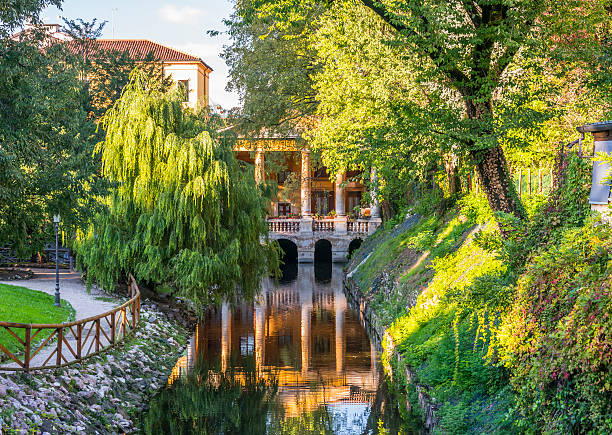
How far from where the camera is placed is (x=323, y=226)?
51.9m

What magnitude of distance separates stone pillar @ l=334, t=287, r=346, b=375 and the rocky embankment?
14.8 feet

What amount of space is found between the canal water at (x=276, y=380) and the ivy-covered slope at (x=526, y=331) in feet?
3.81

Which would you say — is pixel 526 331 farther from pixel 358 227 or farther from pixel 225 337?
pixel 358 227

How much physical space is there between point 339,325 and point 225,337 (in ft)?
14.6

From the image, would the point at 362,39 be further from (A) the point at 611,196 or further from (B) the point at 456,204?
(A) the point at 611,196

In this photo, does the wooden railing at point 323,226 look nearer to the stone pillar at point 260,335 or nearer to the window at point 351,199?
the window at point 351,199

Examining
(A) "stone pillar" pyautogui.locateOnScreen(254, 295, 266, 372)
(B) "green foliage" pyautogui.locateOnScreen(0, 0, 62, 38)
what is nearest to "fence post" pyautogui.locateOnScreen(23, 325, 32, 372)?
(B) "green foliage" pyautogui.locateOnScreen(0, 0, 62, 38)

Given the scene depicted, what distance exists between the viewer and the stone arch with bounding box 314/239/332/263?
5541cm

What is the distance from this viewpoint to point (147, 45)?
59875 millimetres

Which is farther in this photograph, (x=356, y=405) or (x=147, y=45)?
(x=147, y=45)

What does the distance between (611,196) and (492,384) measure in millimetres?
3623

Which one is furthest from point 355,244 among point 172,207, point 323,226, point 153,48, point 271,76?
point 172,207

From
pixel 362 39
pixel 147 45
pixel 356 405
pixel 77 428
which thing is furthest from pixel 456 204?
pixel 147 45

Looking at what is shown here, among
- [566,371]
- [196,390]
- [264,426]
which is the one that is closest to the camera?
[566,371]
